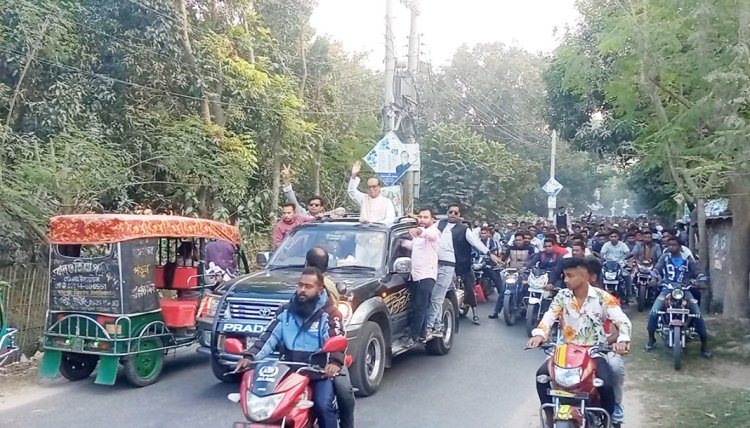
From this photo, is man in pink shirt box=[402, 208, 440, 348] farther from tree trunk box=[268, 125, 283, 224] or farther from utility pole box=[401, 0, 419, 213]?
tree trunk box=[268, 125, 283, 224]

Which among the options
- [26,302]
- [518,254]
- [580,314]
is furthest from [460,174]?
[580,314]

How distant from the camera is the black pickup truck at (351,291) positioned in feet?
26.5

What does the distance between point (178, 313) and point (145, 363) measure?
0.76m

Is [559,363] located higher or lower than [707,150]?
lower

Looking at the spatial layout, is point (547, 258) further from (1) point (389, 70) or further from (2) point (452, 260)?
(1) point (389, 70)

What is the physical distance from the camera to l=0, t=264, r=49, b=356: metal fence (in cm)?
1074

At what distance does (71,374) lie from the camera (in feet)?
30.6

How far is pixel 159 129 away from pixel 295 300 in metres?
13.1

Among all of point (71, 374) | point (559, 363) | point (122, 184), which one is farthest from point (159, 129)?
point (559, 363)

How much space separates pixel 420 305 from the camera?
32.7ft

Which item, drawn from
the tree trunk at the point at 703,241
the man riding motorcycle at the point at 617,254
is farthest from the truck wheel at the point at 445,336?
the tree trunk at the point at 703,241

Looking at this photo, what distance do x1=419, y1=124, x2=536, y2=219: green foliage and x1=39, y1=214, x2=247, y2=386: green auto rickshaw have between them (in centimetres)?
2076

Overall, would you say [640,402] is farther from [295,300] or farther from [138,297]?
[138,297]

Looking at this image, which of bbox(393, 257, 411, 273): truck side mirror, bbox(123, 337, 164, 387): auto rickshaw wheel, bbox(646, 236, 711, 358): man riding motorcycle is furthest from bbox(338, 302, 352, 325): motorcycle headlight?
bbox(646, 236, 711, 358): man riding motorcycle
